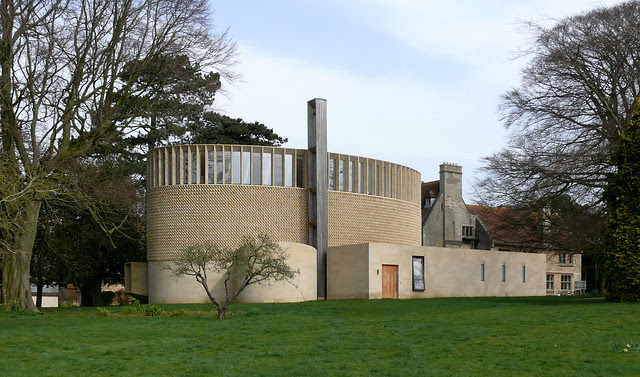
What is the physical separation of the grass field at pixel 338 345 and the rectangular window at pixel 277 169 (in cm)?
1848

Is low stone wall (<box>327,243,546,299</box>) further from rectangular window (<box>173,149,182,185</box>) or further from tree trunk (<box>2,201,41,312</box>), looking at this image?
tree trunk (<box>2,201,41,312</box>)

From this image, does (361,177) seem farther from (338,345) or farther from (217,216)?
(338,345)

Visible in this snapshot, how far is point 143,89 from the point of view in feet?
105

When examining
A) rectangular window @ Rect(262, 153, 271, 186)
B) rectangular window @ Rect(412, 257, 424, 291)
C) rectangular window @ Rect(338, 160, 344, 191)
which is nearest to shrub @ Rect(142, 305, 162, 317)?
rectangular window @ Rect(262, 153, 271, 186)

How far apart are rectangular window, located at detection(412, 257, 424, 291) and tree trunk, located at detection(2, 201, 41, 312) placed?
18645 millimetres

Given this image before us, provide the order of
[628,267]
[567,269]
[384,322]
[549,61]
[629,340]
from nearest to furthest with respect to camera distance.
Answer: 1. [629,340]
2. [384,322]
3. [628,267]
4. [549,61]
5. [567,269]

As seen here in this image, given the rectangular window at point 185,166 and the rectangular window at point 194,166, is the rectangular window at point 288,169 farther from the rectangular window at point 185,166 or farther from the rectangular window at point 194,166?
the rectangular window at point 185,166

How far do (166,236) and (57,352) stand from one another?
24785mm

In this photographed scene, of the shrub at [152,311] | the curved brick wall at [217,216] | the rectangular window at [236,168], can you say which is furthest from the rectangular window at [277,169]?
the shrub at [152,311]

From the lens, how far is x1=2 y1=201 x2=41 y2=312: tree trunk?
28.6 meters

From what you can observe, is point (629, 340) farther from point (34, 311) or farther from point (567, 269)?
point (567, 269)

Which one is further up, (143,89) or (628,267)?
(143,89)

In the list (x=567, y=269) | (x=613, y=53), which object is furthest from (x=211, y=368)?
(x=567, y=269)

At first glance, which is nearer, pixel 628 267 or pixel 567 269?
pixel 628 267
